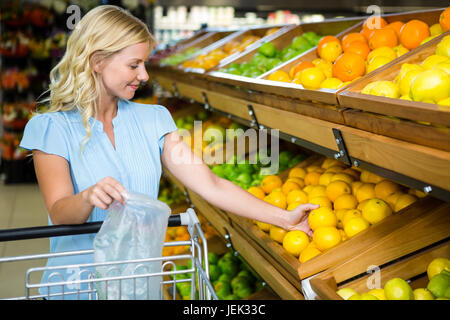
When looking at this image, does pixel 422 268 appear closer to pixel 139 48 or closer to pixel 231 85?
pixel 139 48

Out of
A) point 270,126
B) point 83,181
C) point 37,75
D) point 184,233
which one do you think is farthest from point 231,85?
point 37,75

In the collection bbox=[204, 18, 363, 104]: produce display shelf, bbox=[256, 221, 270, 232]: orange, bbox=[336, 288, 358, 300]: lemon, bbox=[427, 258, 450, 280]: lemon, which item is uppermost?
bbox=[204, 18, 363, 104]: produce display shelf

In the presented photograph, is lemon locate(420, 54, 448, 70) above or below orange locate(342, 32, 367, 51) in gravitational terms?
below

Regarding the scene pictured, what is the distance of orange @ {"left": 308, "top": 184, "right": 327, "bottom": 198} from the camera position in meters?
2.05

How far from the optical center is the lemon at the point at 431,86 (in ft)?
4.11

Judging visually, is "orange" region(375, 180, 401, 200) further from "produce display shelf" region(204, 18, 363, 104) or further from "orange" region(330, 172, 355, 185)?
"produce display shelf" region(204, 18, 363, 104)

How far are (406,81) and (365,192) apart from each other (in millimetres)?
593

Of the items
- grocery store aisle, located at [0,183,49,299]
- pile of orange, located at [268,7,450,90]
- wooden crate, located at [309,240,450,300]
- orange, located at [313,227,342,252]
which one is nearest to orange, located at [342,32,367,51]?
pile of orange, located at [268,7,450,90]

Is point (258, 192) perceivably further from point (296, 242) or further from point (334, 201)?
point (296, 242)

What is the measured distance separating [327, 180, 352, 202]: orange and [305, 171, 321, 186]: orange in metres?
0.24

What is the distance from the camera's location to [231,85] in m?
2.62

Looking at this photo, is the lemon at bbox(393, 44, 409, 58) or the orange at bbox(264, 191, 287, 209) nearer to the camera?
the lemon at bbox(393, 44, 409, 58)

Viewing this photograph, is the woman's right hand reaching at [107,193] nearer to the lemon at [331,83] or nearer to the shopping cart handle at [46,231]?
the shopping cart handle at [46,231]
